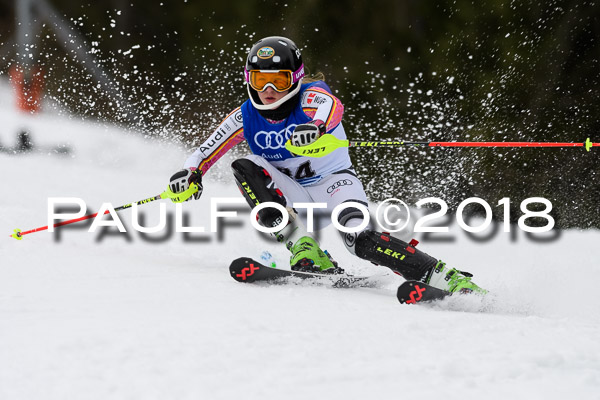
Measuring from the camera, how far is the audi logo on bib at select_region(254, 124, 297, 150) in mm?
2984

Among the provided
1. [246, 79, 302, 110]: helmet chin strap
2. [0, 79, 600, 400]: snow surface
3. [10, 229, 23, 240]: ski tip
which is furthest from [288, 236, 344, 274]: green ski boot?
[10, 229, 23, 240]: ski tip

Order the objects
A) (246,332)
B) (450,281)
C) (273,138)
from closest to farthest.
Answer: (246,332), (450,281), (273,138)

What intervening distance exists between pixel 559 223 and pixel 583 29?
7.26ft

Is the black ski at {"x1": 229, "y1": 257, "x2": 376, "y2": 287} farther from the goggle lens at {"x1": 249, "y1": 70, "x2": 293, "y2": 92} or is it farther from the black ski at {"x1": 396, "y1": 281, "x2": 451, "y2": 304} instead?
the goggle lens at {"x1": 249, "y1": 70, "x2": 293, "y2": 92}

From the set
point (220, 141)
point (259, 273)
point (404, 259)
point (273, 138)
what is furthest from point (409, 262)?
point (220, 141)

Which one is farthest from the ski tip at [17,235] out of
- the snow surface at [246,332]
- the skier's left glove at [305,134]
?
the skier's left glove at [305,134]

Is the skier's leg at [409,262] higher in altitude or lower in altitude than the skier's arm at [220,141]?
lower

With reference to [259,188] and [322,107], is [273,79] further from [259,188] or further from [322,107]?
[259,188]

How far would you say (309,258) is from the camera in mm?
2877

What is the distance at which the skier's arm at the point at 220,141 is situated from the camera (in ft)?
10.2

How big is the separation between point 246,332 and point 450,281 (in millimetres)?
1208

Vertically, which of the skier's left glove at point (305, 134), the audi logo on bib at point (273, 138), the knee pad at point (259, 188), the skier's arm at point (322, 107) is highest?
the skier's arm at point (322, 107)

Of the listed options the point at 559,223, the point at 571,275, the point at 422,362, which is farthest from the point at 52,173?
the point at 559,223

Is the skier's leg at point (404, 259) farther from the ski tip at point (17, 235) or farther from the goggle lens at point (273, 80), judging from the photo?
the ski tip at point (17, 235)
